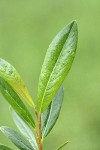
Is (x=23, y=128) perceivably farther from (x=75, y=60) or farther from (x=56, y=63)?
(x=75, y=60)

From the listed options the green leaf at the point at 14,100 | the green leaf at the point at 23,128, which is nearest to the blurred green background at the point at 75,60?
the green leaf at the point at 23,128

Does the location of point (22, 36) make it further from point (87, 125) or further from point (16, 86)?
point (16, 86)

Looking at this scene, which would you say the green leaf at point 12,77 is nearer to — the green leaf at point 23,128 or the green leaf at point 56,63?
the green leaf at point 56,63

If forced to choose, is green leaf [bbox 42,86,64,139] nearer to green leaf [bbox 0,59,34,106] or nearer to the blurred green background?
green leaf [bbox 0,59,34,106]

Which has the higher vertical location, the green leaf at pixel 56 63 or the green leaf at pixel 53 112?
the green leaf at pixel 56 63

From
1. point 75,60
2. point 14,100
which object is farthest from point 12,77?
point 75,60

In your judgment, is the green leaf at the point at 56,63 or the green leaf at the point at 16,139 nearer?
the green leaf at the point at 56,63

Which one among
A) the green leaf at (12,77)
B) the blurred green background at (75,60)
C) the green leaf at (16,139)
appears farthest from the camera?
the blurred green background at (75,60)
